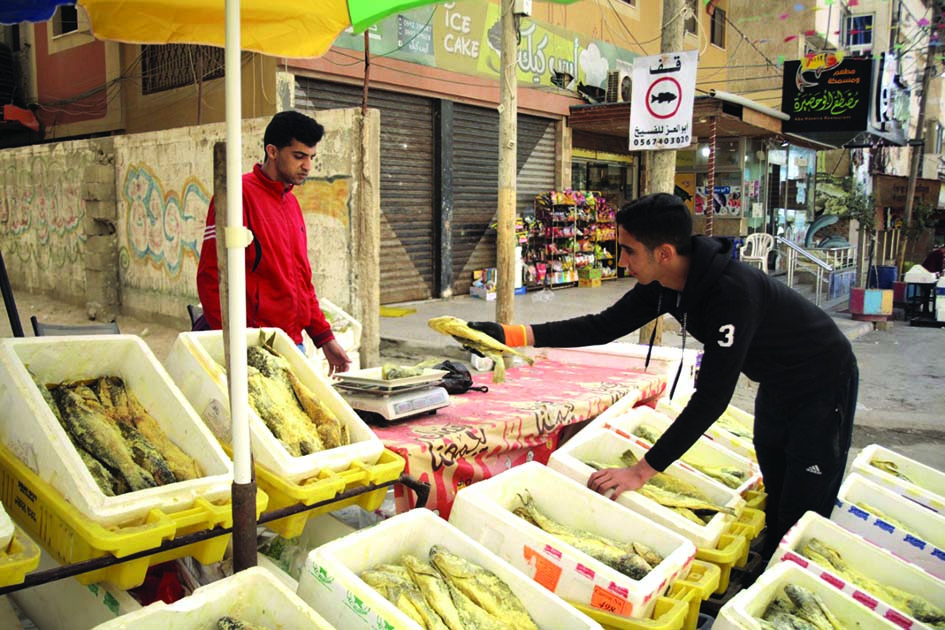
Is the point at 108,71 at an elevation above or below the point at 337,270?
above

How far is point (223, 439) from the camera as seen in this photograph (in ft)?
7.86

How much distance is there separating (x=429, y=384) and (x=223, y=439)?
1008 mm

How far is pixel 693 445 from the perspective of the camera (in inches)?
139

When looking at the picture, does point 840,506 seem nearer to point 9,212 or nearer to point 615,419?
point 615,419

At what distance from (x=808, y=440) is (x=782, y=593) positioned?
0.77 metres

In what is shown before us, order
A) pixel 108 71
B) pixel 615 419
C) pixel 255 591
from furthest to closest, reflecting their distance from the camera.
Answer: pixel 108 71 → pixel 615 419 → pixel 255 591

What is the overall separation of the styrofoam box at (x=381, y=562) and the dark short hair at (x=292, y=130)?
69.3 inches

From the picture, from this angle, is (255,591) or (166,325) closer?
(255,591)

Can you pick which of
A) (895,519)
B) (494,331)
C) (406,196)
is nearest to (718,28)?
(406,196)

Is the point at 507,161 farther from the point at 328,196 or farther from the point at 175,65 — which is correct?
the point at 175,65

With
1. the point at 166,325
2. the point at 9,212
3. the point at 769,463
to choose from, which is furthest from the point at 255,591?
the point at 9,212

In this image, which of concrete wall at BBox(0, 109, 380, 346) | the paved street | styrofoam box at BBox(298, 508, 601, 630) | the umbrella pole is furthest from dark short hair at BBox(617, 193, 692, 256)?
concrete wall at BBox(0, 109, 380, 346)

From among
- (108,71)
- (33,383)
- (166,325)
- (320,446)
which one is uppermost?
(108,71)

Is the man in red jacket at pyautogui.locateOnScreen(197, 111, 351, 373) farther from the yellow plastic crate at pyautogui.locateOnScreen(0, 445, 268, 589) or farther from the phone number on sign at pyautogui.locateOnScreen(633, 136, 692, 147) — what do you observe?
the phone number on sign at pyautogui.locateOnScreen(633, 136, 692, 147)
